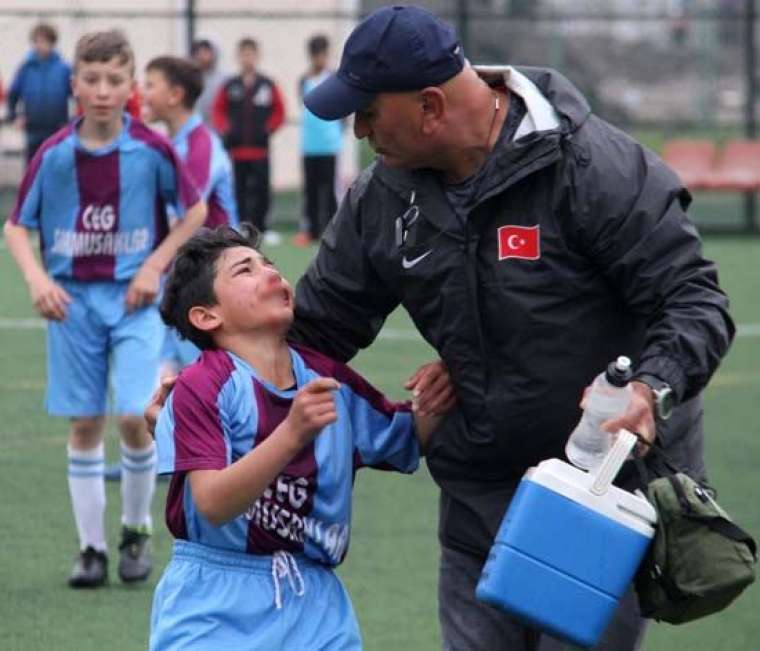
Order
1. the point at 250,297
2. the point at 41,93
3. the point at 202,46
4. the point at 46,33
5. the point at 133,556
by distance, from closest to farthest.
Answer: the point at 250,297
the point at 133,556
the point at 202,46
the point at 46,33
the point at 41,93

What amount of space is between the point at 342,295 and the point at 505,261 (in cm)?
48

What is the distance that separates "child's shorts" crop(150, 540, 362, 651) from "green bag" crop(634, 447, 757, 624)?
27.5 inches

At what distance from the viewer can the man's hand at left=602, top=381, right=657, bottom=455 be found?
4.02 m

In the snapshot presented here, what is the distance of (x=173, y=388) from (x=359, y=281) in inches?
21.3

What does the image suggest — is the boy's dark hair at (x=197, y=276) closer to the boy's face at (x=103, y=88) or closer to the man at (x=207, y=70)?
the boy's face at (x=103, y=88)

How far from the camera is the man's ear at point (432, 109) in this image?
14.1 ft

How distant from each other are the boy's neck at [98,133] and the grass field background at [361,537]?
159cm

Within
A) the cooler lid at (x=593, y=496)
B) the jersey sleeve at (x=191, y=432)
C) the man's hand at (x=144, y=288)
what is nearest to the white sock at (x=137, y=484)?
the man's hand at (x=144, y=288)

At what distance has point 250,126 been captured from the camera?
20859 millimetres

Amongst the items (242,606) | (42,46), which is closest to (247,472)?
(242,606)

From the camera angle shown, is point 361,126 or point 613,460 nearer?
point 613,460

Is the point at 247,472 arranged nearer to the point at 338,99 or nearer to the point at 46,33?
the point at 338,99

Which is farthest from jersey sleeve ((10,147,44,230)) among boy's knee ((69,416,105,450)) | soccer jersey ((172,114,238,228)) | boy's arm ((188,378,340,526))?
boy's arm ((188,378,340,526))

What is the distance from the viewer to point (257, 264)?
14.8 ft
